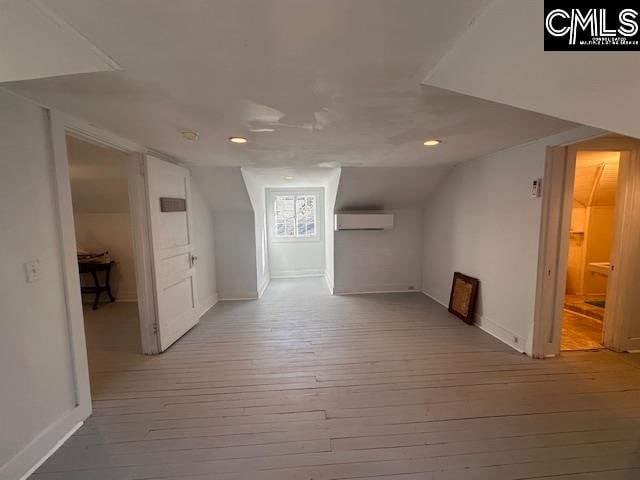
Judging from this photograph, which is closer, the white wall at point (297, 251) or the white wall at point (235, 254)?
the white wall at point (235, 254)

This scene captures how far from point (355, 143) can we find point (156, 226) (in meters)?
2.05

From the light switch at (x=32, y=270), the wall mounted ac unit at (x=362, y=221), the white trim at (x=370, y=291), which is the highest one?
the wall mounted ac unit at (x=362, y=221)

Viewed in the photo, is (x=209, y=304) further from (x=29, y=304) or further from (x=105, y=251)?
(x=29, y=304)

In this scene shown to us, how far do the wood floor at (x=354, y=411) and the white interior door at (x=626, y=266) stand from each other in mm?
232

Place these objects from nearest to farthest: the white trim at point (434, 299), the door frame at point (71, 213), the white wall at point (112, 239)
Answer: the door frame at point (71, 213) < the white trim at point (434, 299) < the white wall at point (112, 239)

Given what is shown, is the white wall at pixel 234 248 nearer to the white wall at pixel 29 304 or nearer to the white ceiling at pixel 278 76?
the white ceiling at pixel 278 76

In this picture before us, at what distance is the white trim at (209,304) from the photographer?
12.4 feet

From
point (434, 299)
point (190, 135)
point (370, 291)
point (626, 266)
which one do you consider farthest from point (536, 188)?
point (190, 135)

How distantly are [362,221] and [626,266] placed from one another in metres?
2.95

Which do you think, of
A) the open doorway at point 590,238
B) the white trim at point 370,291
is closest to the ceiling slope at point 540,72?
the open doorway at point 590,238

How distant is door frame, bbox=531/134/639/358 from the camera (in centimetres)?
233

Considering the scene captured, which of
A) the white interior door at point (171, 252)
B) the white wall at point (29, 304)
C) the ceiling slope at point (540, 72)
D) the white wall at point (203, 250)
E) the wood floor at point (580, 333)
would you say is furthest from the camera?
the white wall at point (203, 250)

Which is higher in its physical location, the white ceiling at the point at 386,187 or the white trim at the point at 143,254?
the white ceiling at the point at 386,187

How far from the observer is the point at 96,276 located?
407cm
